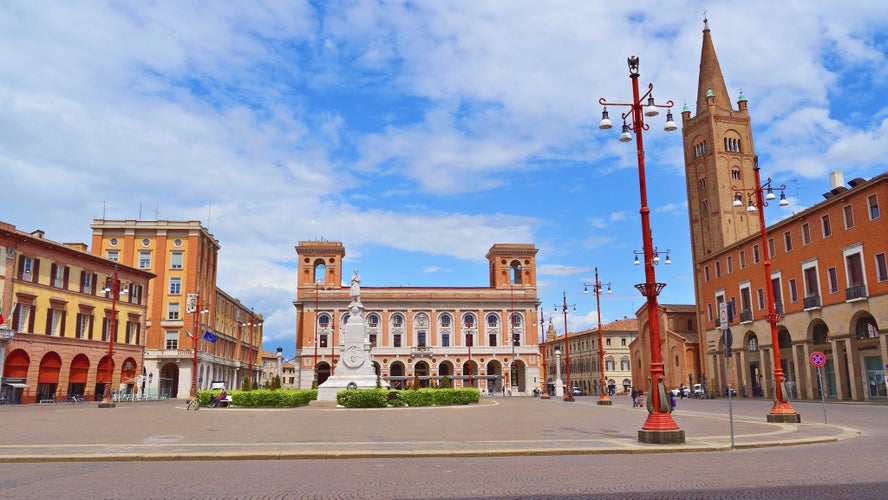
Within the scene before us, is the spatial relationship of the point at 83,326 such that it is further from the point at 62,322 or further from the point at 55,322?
the point at 55,322

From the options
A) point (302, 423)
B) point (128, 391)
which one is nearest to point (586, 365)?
point (128, 391)

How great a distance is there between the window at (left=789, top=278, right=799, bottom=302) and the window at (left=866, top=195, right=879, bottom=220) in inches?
373

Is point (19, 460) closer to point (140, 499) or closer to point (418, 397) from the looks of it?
point (140, 499)

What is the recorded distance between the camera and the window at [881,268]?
37.1 metres

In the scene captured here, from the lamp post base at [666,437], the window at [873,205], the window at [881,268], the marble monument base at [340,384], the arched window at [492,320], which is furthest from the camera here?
the arched window at [492,320]

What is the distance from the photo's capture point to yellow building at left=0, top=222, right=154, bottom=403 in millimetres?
43062

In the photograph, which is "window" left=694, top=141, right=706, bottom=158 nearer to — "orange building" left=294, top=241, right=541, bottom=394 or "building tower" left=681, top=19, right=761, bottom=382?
"building tower" left=681, top=19, right=761, bottom=382

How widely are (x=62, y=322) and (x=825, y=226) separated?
53.6 meters

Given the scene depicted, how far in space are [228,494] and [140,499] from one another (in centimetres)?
104

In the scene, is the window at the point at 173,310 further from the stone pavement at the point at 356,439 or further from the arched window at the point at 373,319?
the stone pavement at the point at 356,439

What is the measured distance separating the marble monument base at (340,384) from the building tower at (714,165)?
1550 inches


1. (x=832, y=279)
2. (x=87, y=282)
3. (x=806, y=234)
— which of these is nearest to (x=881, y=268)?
(x=832, y=279)

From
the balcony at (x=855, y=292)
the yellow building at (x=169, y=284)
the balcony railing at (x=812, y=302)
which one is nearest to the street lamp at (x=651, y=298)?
the balcony at (x=855, y=292)

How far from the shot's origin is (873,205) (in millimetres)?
37844
